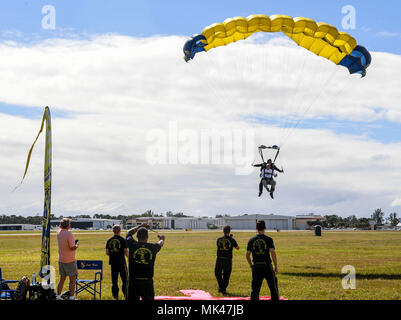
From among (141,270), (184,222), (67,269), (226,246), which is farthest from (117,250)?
(184,222)

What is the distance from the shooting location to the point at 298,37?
698 inches

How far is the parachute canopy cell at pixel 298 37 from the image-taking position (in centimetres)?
1708

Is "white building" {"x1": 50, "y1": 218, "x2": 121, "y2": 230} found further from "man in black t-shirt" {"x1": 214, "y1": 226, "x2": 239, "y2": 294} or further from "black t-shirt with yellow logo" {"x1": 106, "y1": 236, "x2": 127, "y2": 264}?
"black t-shirt with yellow logo" {"x1": 106, "y1": 236, "x2": 127, "y2": 264}

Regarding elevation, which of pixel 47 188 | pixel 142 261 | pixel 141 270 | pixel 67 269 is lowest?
pixel 67 269

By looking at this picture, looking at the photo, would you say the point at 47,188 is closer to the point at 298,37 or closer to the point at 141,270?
the point at 141,270

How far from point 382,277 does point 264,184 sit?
563 cm

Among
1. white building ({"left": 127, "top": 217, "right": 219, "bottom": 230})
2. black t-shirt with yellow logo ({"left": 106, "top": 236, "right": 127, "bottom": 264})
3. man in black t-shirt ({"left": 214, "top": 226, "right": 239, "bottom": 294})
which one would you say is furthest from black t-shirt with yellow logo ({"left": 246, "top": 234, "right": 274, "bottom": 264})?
white building ({"left": 127, "top": 217, "right": 219, "bottom": 230})

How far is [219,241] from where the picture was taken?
14055 mm

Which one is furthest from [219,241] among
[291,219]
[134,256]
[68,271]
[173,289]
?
[291,219]

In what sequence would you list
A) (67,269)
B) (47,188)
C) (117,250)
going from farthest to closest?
(117,250) → (47,188) → (67,269)

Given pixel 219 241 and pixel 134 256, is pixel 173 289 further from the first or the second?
pixel 134 256

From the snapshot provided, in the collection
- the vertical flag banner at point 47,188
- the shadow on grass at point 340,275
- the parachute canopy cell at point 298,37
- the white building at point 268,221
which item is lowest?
the white building at point 268,221

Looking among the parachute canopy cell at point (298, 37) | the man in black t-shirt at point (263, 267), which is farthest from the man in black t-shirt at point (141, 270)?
the parachute canopy cell at point (298, 37)

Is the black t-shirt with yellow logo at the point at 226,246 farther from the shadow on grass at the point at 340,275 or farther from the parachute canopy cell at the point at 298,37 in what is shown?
the parachute canopy cell at the point at 298,37
